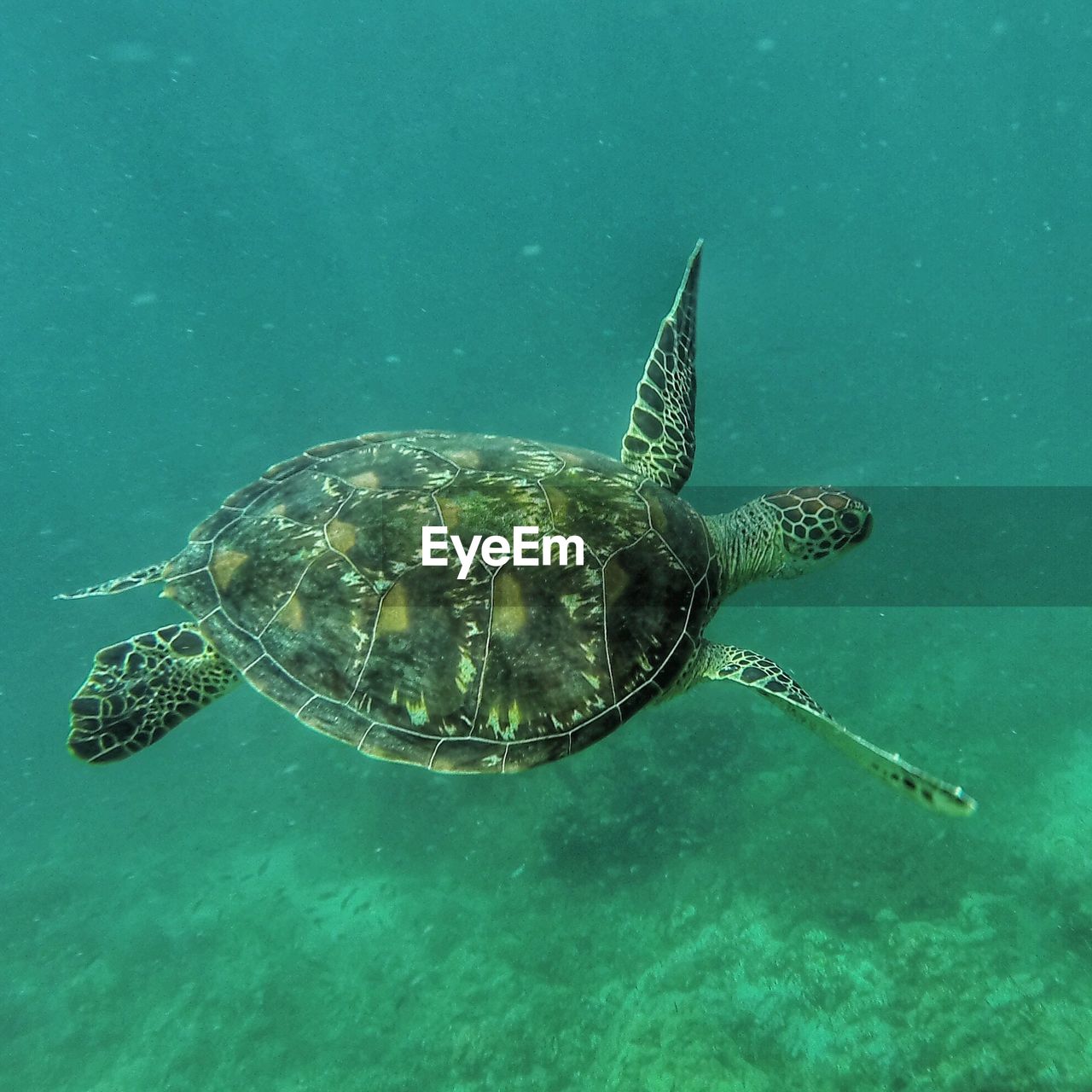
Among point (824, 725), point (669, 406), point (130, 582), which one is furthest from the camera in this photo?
point (669, 406)

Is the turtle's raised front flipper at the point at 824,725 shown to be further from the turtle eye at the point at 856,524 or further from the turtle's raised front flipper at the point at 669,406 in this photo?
the turtle's raised front flipper at the point at 669,406

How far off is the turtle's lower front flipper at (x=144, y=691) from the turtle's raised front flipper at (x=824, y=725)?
2.41 metres

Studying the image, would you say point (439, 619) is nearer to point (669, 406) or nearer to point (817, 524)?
point (669, 406)

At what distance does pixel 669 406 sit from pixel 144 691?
11.1 feet

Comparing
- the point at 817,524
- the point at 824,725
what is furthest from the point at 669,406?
the point at 824,725

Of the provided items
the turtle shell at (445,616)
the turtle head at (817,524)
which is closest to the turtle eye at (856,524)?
the turtle head at (817,524)

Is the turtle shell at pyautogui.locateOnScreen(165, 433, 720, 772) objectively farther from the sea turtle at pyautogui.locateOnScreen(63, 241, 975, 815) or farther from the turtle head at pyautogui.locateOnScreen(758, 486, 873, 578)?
the turtle head at pyautogui.locateOnScreen(758, 486, 873, 578)

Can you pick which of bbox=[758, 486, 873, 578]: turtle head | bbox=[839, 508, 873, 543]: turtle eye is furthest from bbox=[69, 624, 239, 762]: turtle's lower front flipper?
bbox=[839, 508, 873, 543]: turtle eye

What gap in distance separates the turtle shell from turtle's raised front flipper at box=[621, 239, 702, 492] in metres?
1.13

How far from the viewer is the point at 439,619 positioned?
8.28ft

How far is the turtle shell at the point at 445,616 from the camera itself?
2.52 metres

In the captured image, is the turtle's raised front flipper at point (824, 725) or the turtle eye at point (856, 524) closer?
the turtle's raised front flipper at point (824, 725)

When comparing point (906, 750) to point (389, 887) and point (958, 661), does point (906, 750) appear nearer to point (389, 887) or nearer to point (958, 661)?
point (958, 661)

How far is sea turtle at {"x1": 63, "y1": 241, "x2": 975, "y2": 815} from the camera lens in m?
2.53
